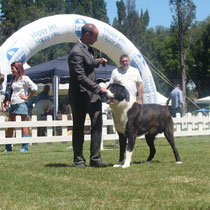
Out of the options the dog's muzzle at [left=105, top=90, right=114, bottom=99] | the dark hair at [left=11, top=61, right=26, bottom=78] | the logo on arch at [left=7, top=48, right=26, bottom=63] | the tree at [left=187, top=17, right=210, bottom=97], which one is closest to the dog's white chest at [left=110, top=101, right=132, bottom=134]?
the dog's muzzle at [left=105, top=90, right=114, bottom=99]

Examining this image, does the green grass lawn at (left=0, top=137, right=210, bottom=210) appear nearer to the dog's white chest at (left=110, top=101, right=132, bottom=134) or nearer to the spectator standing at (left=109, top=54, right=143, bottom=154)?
the dog's white chest at (left=110, top=101, right=132, bottom=134)

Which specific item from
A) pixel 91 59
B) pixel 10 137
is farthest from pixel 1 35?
pixel 91 59

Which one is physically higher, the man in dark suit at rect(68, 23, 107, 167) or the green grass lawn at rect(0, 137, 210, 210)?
the man in dark suit at rect(68, 23, 107, 167)

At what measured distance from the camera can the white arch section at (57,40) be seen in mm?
11570

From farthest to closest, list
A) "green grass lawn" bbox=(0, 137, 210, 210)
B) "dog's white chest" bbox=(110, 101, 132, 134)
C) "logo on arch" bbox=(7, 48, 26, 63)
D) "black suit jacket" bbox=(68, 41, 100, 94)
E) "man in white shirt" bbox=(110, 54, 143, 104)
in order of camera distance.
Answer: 1. "logo on arch" bbox=(7, 48, 26, 63)
2. "man in white shirt" bbox=(110, 54, 143, 104)
3. "dog's white chest" bbox=(110, 101, 132, 134)
4. "black suit jacket" bbox=(68, 41, 100, 94)
5. "green grass lawn" bbox=(0, 137, 210, 210)

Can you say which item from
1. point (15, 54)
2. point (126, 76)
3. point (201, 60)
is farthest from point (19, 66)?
point (201, 60)

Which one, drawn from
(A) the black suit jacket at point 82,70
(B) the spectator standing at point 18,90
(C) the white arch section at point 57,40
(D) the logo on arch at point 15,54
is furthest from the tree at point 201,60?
(A) the black suit jacket at point 82,70

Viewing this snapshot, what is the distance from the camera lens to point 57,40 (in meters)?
12.7

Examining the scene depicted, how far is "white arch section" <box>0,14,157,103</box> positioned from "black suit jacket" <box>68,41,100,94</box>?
620 centimetres

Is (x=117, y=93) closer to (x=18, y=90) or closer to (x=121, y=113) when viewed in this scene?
(x=121, y=113)

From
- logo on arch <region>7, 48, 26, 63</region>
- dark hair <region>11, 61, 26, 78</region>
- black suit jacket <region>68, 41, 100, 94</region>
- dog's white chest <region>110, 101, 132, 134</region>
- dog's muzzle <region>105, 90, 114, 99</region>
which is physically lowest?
dog's white chest <region>110, 101, 132, 134</region>

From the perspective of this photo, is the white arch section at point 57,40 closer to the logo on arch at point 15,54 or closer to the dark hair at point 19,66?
the logo on arch at point 15,54

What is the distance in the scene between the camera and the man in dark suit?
5441 mm

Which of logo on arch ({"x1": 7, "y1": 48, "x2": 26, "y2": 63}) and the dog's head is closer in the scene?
the dog's head
